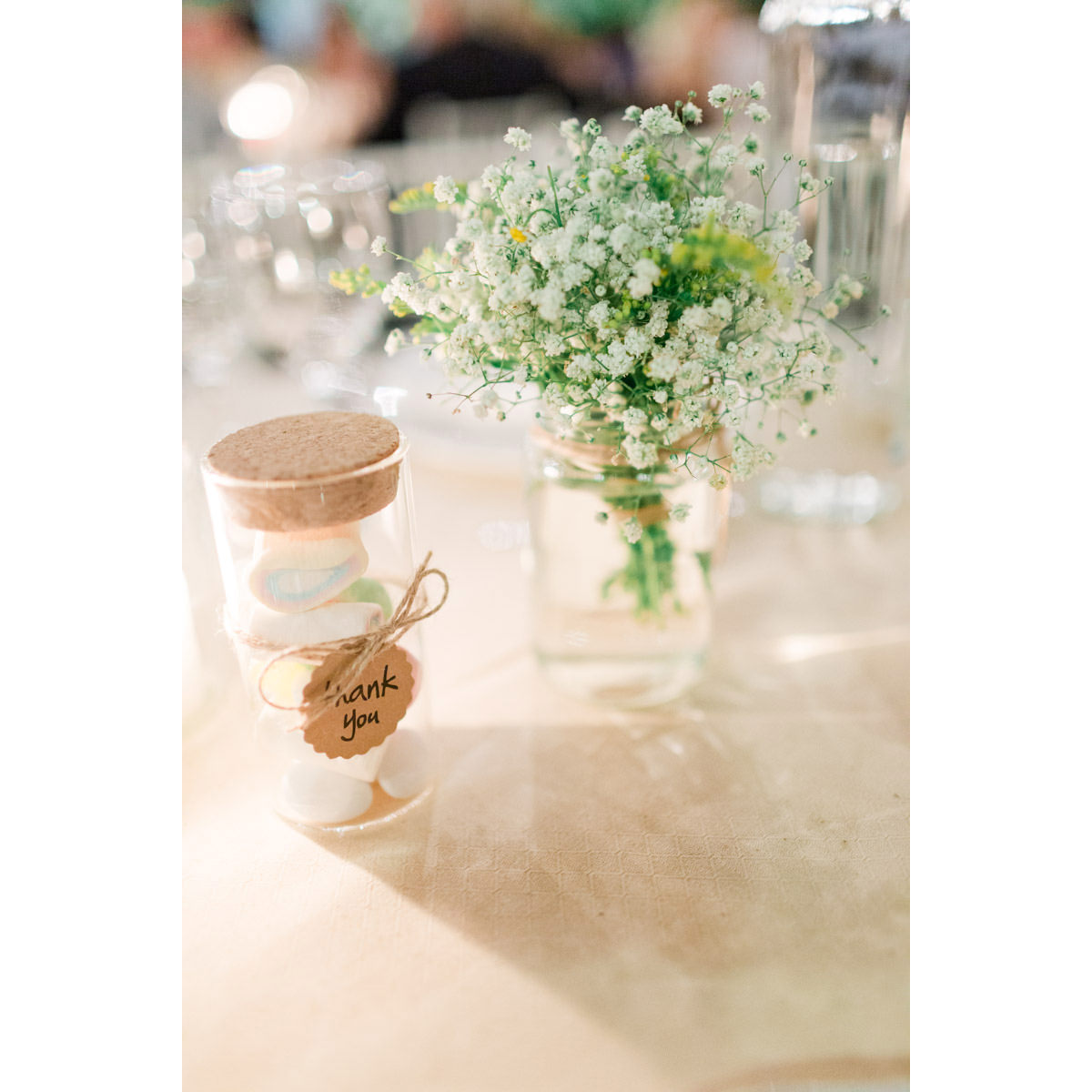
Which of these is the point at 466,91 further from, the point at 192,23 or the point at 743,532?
the point at 743,532

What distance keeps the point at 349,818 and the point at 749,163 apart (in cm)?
68

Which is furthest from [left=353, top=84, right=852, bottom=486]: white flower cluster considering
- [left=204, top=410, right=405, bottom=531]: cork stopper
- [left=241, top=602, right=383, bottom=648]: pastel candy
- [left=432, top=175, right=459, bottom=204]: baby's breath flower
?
[left=241, top=602, right=383, bottom=648]: pastel candy

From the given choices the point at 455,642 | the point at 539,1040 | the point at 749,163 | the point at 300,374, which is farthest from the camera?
the point at 300,374

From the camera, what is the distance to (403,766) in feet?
2.56

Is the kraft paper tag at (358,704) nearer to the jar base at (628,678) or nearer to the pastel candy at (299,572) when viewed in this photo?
the pastel candy at (299,572)

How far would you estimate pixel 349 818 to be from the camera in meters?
0.77

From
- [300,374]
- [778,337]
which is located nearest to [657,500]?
[778,337]

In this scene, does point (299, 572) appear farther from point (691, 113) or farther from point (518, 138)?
point (691, 113)

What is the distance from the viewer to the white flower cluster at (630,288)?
665 mm

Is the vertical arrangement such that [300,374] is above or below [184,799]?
above

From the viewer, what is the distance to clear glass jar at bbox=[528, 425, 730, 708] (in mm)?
845

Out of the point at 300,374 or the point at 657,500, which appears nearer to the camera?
the point at 657,500

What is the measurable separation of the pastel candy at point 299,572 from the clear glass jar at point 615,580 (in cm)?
26

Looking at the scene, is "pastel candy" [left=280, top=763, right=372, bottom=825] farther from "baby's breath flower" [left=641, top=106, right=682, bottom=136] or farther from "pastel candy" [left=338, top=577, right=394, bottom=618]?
"baby's breath flower" [left=641, top=106, right=682, bottom=136]
